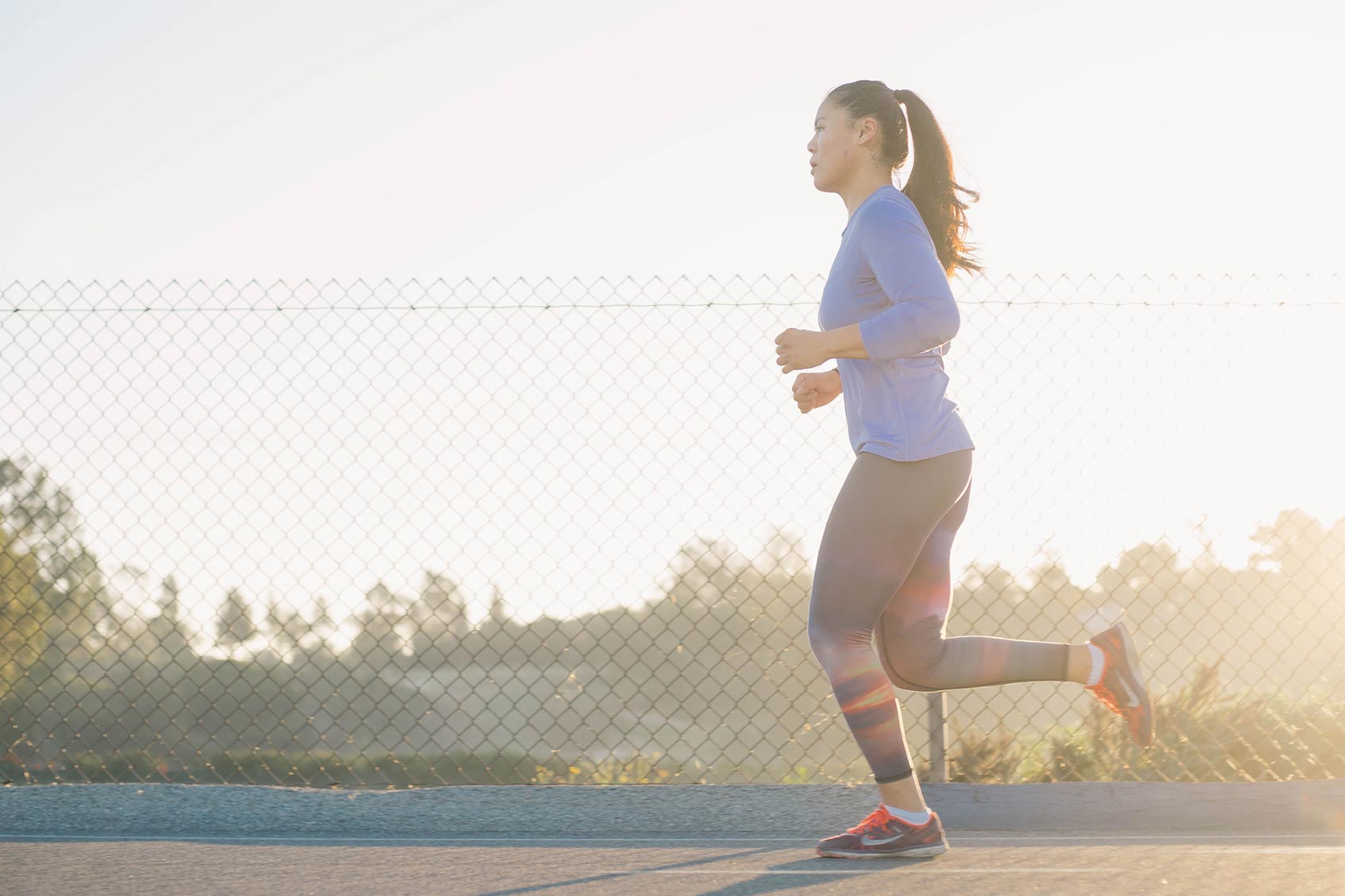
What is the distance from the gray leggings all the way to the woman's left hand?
240 millimetres

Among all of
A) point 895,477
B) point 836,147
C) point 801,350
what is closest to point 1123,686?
point 895,477

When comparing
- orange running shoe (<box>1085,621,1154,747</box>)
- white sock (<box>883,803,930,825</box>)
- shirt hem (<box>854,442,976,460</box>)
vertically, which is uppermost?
shirt hem (<box>854,442,976,460</box>)

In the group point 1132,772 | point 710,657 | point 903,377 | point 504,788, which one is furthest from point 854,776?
point 903,377

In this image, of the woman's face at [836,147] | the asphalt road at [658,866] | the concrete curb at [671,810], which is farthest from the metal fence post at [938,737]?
the woman's face at [836,147]

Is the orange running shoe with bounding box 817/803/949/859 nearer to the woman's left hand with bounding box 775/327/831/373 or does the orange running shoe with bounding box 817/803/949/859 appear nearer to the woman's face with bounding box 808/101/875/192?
the woman's left hand with bounding box 775/327/831/373

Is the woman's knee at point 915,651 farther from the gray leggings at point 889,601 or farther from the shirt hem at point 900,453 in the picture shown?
the shirt hem at point 900,453

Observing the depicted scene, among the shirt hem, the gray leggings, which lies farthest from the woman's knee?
the shirt hem

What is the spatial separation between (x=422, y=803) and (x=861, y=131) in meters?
2.18

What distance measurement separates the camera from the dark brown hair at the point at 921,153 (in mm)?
2758

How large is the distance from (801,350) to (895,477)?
1.09ft

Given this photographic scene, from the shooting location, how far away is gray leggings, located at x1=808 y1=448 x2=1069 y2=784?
2533 mm

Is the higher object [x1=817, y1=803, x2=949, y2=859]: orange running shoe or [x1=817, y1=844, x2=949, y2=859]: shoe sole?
[x1=817, y1=803, x2=949, y2=859]: orange running shoe

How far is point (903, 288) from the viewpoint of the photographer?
250 cm

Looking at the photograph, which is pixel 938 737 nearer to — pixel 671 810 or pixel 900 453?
pixel 671 810
